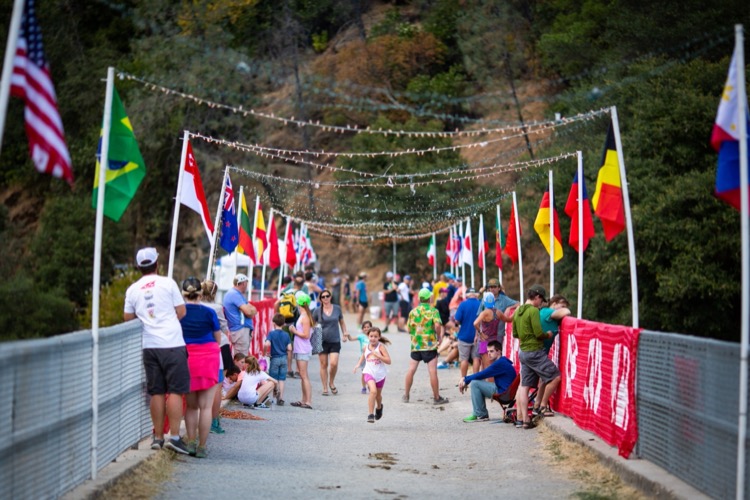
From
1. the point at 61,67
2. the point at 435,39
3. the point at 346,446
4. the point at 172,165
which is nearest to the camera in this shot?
the point at 346,446

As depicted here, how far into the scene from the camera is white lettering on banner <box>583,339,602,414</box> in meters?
13.5

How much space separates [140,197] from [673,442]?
56.7 m

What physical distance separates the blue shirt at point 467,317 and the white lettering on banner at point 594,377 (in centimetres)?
699

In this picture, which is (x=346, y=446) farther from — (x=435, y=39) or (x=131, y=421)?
(x=435, y=39)

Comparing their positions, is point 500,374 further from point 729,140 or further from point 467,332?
point 729,140

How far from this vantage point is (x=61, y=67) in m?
73.5

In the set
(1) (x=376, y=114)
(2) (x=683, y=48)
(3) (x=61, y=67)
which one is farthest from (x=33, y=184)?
(2) (x=683, y=48)

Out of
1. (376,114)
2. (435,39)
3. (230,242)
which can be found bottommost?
(230,242)

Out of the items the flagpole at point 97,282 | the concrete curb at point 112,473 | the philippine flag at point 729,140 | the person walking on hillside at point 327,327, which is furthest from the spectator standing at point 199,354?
the person walking on hillside at point 327,327

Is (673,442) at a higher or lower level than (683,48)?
lower

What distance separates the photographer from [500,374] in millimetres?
17219

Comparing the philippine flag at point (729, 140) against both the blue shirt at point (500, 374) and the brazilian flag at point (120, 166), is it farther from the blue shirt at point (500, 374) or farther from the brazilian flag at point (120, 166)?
the blue shirt at point (500, 374)

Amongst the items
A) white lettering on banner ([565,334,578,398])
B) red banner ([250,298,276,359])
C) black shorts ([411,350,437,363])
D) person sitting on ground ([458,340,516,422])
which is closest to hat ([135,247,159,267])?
white lettering on banner ([565,334,578,398])

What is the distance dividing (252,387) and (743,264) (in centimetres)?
1070
